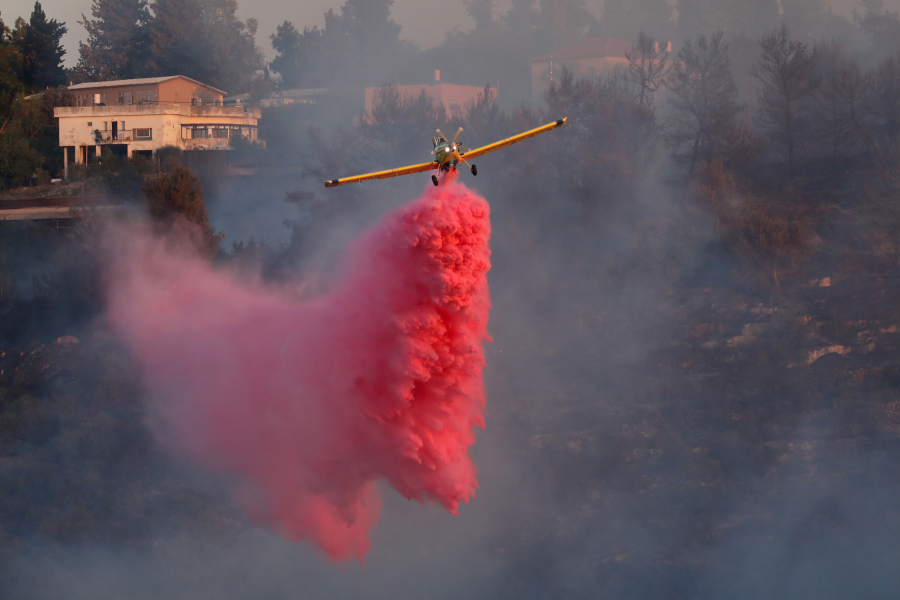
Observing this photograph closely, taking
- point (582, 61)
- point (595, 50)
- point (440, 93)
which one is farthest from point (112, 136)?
point (595, 50)

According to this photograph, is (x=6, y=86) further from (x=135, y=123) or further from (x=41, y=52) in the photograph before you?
(x=41, y=52)

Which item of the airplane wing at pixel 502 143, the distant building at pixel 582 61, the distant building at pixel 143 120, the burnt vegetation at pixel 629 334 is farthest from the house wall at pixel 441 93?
the airplane wing at pixel 502 143

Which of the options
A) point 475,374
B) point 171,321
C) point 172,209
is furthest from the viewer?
point 172,209

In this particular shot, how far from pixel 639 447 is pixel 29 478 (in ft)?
113

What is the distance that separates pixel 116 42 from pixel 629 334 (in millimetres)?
97028

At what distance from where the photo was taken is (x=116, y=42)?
119 meters

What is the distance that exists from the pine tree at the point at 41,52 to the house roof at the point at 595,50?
6438 centimetres

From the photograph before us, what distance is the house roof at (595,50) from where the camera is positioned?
346 feet

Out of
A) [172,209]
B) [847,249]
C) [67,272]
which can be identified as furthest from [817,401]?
[67,272]

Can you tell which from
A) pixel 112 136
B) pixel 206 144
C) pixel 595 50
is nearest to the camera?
pixel 112 136

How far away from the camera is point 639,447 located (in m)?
46.7

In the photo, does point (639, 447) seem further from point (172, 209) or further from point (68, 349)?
point (68, 349)

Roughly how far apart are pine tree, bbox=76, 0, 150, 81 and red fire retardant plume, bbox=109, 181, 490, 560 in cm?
9082

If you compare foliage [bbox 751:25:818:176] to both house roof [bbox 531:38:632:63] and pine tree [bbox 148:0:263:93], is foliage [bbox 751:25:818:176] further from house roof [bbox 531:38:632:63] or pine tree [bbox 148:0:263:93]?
pine tree [bbox 148:0:263:93]
